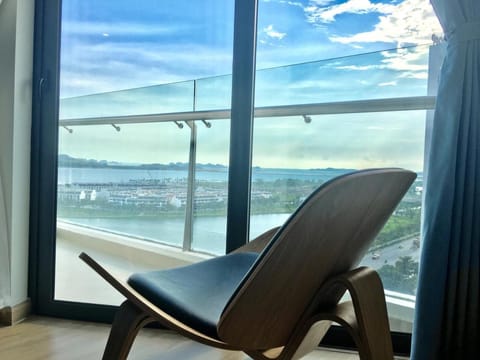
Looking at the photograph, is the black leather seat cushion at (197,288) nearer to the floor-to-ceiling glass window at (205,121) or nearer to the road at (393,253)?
the floor-to-ceiling glass window at (205,121)

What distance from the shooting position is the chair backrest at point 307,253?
0.92 metres

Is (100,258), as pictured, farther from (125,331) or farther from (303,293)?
(303,293)

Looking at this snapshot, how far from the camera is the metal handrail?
1774 mm

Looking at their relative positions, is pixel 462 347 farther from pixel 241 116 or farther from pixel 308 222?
pixel 241 116

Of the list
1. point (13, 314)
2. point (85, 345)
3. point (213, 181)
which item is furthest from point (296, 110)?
point (13, 314)

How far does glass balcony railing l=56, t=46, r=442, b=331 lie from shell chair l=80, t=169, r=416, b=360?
0.77 meters

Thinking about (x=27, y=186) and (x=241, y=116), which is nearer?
(x=241, y=116)

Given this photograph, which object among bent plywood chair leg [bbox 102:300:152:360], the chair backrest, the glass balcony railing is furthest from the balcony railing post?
the chair backrest

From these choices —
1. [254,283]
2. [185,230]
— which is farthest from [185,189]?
[254,283]

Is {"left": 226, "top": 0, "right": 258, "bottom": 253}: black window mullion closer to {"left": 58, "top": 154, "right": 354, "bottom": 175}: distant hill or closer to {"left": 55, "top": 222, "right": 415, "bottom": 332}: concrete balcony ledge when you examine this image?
{"left": 58, "top": 154, "right": 354, "bottom": 175}: distant hill

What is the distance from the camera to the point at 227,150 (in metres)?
1.99

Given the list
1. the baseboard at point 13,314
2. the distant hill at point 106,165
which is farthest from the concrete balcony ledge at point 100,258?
the distant hill at point 106,165

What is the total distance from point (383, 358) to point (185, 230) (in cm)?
135

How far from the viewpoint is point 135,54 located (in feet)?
6.82
